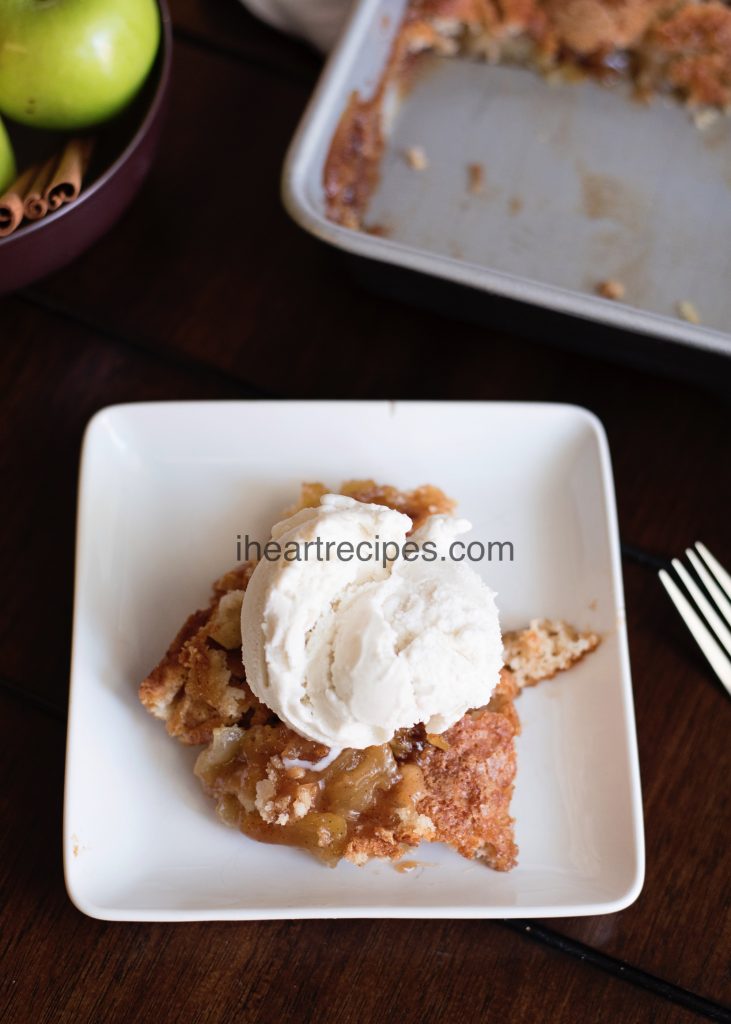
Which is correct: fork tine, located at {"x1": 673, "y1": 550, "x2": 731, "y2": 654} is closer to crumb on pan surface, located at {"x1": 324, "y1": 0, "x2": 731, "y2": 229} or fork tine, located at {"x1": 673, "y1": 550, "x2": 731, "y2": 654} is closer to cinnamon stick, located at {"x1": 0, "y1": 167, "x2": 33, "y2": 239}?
crumb on pan surface, located at {"x1": 324, "y1": 0, "x2": 731, "y2": 229}

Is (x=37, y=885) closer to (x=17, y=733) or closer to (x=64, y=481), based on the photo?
(x=17, y=733)

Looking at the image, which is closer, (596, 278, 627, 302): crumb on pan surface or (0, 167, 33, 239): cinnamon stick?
(0, 167, 33, 239): cinnamon stick

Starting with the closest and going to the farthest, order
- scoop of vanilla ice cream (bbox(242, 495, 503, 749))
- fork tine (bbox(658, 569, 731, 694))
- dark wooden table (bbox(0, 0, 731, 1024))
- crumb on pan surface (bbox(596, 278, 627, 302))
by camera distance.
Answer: scoop of vanilla ice cream (bbox(242, 495, 503, 749))
dark wooden table (bbox(0, 0, 731, 1024))
fork tine (bbox(658, 569, 731, 694))
crumb on pan surface (bbox(596, 278, 627, 302))

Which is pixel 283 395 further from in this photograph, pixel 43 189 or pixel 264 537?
pixel 43 189

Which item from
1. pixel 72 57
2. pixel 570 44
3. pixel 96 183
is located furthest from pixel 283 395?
pixel 570 44

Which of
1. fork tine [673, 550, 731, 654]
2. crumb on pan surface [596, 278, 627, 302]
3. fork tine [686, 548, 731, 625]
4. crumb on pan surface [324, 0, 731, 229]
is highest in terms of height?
crumb on pan surface [324, 0, 731, 229]

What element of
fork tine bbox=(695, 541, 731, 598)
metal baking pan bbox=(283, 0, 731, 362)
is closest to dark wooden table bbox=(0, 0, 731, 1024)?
fork tine bbox=(695, 541, 731, 598)

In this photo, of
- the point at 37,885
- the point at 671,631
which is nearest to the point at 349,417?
Answer: the point at 671,631
